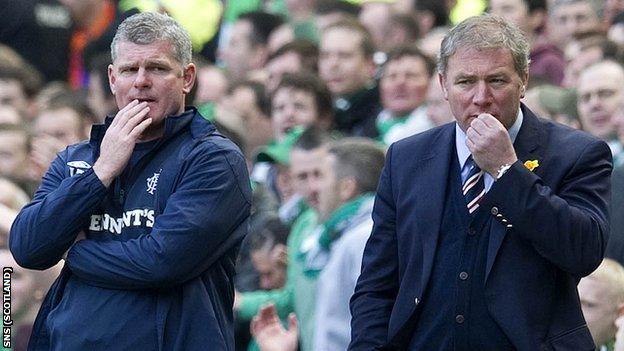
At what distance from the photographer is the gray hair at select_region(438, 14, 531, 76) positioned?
18.9 ft

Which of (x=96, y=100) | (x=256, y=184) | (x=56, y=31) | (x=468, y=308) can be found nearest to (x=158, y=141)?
(x=468, y=308)

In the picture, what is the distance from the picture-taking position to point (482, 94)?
573cm

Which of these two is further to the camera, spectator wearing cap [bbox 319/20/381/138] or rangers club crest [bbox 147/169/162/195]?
spectator wearing cap [bbox 319/20/381/138]

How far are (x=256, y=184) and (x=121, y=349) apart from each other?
5168 millimetres

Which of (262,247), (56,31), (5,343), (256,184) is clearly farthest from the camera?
(56,31)

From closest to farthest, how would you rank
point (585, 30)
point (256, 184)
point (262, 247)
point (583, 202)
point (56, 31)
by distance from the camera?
point (583, 202) → point (262, 247) → point (256, 184) → point (585, 30) → point (56, 31)

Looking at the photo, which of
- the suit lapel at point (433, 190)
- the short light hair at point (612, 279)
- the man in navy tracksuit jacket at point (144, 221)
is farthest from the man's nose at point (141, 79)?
the short light hair at point (612, 279)

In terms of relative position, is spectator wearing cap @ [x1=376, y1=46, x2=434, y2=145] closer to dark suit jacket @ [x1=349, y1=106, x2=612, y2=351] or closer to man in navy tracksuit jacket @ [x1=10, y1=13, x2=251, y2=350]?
man in navy tracksuit jacket @ [x1=10, y1=13, x2=251, y2=350]

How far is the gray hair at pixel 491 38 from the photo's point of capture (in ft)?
18.9

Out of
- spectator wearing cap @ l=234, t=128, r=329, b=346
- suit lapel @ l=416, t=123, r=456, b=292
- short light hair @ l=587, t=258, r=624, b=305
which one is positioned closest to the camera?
suit lapel @ l=416, t=123, r=456, b=292

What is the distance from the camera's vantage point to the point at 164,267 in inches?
234

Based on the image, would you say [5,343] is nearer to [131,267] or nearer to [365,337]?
[131,267]

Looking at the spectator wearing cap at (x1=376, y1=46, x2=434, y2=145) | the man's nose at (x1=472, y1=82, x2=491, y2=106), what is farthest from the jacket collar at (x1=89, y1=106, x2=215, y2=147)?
the spectator wearing cap at (x1=376, y1=46, x2=434, y2=145)

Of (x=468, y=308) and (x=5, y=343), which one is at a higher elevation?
(x=468, y=308)
